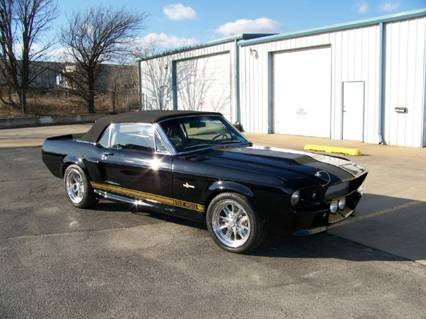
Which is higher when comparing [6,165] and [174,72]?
[174,72]

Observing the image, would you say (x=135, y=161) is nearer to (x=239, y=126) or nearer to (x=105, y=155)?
(x=105, y=155)

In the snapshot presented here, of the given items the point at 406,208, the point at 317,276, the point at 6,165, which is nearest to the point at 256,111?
the point at 6,165

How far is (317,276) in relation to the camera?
4352mm

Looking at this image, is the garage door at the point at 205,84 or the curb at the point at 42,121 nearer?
the garage door at the point at 205,84

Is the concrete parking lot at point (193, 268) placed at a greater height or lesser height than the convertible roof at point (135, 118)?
lesser

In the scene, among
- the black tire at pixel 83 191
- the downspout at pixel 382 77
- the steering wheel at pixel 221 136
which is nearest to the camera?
the steering wheel at pixel 221 136

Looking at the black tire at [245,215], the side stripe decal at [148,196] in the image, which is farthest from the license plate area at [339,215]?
the side stripe decal at [148,196]

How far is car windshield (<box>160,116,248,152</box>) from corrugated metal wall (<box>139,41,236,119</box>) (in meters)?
16.0

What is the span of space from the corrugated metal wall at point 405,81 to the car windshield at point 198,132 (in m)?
8.98

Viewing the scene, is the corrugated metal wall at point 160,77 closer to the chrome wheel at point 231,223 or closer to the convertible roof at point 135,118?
the convertible roof at point 135,118

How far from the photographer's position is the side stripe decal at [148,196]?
17.5 ft

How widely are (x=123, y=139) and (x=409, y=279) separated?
12.8 feet

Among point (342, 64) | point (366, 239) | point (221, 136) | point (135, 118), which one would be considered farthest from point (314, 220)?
point (342, 64)

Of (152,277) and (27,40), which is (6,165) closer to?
(152,277)
